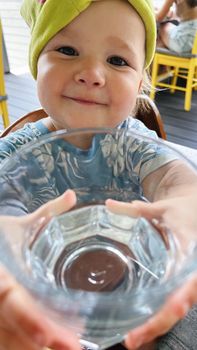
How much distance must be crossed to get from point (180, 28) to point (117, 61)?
2127 millimetres

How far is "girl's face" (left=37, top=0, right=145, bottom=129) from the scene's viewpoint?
50 cm

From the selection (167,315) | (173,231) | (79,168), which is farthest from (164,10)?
(167,315)

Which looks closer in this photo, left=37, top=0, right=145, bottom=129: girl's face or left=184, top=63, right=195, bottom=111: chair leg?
left=37, top=0, right=145, bottom=129: girl's face

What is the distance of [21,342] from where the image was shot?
0.30 meters

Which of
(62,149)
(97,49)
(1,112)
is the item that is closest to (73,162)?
(62,149)

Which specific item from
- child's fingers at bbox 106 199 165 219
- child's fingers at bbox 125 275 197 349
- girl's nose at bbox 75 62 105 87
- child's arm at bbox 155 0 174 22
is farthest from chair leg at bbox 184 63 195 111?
child's fingers at bbox 125 275 197 349

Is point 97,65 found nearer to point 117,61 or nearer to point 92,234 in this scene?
point 117,61

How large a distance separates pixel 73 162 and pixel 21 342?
0.76 ft

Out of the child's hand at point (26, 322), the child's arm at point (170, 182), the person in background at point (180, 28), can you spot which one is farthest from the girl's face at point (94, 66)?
the person in background at point (180, 28)

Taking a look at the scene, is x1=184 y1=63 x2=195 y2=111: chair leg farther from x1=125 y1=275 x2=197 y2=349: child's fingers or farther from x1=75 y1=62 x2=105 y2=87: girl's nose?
x1=125 y1=275 x2=197 y2=349: child's fingers

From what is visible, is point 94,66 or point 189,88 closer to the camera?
point 94,66

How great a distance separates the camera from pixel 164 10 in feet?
8.38

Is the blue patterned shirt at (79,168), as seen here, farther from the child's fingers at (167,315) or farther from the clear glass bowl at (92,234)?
the child's fingers at (167,315)

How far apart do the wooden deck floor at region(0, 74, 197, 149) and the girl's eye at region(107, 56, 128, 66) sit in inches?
62.8
